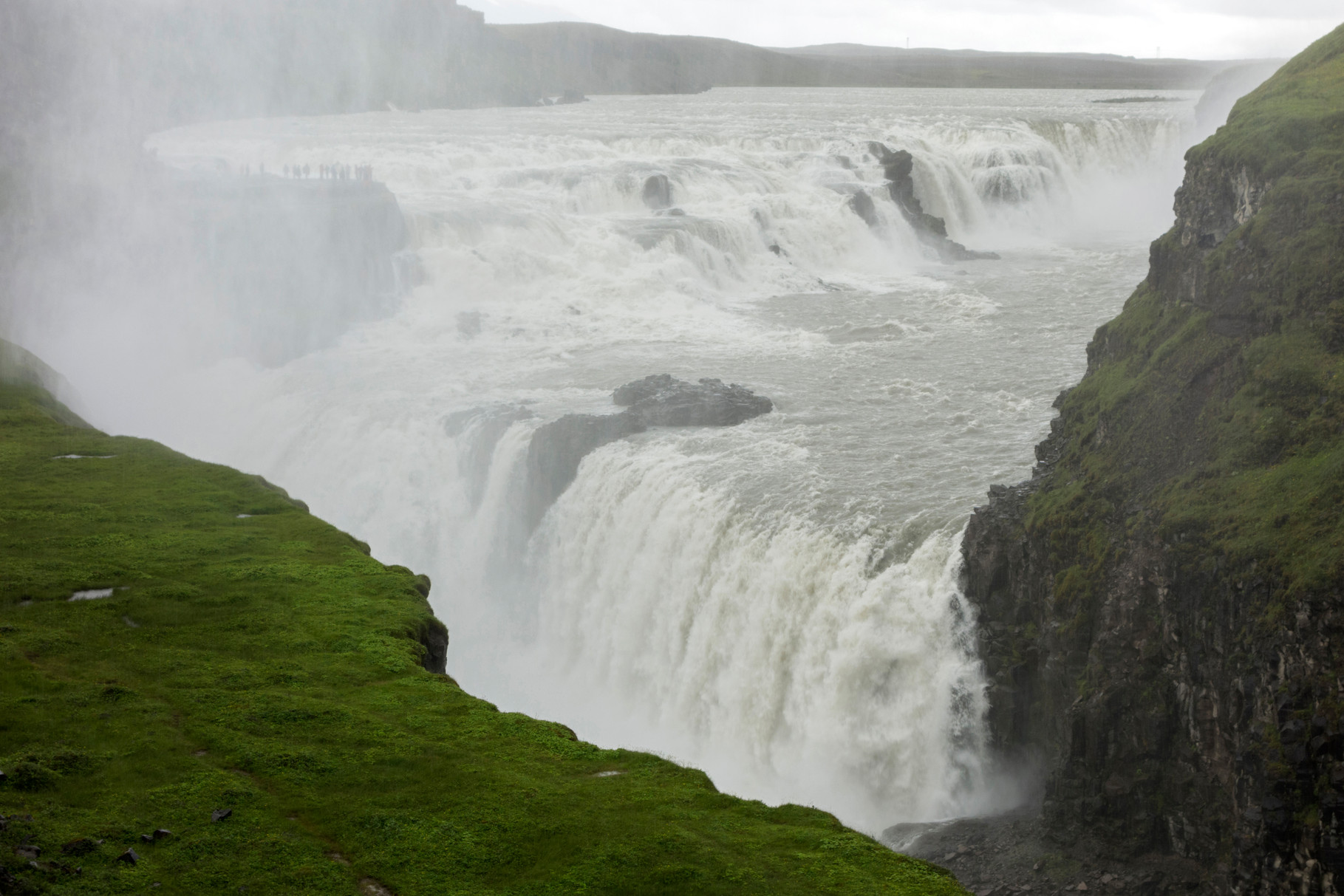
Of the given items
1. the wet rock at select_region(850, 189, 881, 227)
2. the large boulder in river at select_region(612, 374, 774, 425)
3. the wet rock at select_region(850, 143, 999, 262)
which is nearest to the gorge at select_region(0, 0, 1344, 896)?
the large boulder in river at select_region(612, 374, 774, 425)

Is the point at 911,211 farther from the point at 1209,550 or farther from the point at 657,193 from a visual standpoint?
the point at 1209,550

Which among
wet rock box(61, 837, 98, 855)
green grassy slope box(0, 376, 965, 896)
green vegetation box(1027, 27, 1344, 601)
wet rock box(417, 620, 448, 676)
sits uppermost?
green vegetation box(1027, 27, 1344, 601)

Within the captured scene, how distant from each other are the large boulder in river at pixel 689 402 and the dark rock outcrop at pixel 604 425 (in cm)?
2

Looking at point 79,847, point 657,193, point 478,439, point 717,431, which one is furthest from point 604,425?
point 657,193

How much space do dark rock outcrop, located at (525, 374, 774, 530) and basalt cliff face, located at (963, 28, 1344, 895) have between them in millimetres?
9277

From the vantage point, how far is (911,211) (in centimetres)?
5162

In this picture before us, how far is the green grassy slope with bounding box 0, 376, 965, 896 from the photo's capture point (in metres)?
9.19

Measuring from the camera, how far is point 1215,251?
17188 millimetres

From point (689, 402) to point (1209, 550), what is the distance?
15.1m

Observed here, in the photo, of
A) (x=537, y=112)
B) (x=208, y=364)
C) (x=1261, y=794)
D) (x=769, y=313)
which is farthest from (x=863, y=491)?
(x=537, y=112)

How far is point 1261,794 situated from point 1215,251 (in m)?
8.52

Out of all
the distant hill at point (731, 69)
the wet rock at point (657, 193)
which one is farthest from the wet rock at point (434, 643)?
the distant hill at point (731, 69)

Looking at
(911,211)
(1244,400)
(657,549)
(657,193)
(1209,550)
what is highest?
(657,193)

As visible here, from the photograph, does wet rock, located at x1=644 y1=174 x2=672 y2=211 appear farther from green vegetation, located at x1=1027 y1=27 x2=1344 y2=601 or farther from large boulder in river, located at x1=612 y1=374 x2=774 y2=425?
green vegetation, located at x1=1027 y1=27 x2=1344 y2=601
